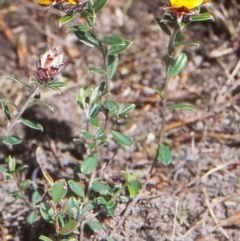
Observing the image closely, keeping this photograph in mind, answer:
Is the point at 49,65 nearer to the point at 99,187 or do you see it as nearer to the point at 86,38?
the point at 86,38

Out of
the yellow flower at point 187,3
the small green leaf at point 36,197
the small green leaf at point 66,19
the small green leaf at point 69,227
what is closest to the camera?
the yellow flower at point 187,3

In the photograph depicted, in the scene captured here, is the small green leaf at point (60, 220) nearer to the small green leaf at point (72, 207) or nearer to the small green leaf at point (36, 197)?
the small green leaf at point (72, 207)

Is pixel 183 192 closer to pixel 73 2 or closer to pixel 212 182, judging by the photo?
pixel 212 182

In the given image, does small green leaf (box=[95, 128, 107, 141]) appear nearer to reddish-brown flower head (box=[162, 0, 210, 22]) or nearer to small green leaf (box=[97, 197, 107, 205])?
small green leaf (box=[97, 197, 107, 205])

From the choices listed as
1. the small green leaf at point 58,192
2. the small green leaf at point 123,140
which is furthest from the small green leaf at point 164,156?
the small green leaf at point 58,192

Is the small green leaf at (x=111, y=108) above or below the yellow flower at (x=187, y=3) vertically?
below

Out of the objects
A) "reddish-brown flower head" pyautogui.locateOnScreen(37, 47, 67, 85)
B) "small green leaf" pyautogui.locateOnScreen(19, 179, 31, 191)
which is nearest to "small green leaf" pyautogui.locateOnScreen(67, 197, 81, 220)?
"small green leaf" pyautogui.locateOnScreen(19, 179, 31, 191)

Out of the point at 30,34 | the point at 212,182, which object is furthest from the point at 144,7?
the point at 212,182
